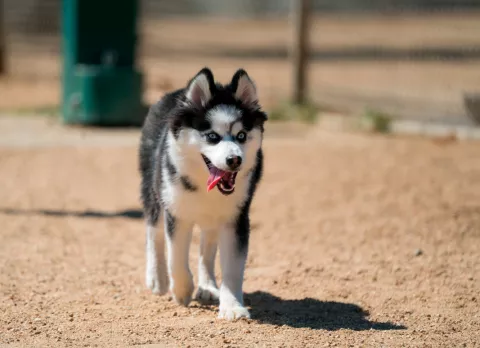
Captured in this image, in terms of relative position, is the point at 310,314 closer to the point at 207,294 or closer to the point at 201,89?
the point at 207,294

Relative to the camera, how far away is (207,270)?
21.1 feet

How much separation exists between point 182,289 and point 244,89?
1355 millimetres

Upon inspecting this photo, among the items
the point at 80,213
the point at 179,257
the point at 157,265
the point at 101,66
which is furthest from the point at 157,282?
the point at 101,66

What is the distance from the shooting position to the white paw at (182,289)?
597 cm

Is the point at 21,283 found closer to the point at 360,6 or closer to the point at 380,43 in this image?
the point at 380,43

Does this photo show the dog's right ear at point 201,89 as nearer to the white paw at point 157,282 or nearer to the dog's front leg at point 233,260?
the dog's front leg at point 233,260

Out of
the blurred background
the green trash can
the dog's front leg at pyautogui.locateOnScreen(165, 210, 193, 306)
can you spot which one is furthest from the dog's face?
the blurred background

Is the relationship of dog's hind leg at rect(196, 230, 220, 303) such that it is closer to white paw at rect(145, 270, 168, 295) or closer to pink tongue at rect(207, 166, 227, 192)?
white paw at rect(145, 270, 168, 295)

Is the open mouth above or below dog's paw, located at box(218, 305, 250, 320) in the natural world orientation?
above

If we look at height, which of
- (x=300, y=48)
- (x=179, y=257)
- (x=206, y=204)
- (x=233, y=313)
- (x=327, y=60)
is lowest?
(x=233, y=313)

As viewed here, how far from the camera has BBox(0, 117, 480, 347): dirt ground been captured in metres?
5.41

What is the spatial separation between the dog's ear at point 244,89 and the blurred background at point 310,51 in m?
7.74

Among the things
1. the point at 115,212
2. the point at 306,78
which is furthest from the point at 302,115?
the point at 115,212

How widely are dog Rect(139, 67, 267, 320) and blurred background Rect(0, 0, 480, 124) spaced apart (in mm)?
7534
